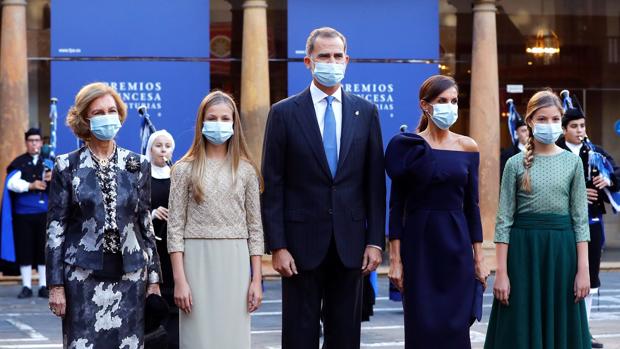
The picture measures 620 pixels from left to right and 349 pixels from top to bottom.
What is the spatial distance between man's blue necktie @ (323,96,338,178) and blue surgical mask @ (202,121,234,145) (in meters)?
0.51

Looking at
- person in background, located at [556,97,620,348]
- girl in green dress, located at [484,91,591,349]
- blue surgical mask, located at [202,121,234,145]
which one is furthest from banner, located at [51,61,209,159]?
blue surgical mask, located at [202,121,234,145]

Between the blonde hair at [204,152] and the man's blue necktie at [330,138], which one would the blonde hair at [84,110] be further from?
the man's blue necktie at [330,138]

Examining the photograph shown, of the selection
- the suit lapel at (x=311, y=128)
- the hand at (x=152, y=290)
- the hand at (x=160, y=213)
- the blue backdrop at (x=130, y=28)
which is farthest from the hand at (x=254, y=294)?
the blue backdrop at (x=130, y=28)

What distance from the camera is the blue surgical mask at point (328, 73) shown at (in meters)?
7.52

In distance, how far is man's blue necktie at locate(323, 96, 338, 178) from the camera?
24.7 ft

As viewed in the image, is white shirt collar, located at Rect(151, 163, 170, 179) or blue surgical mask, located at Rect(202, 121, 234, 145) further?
white shirt collar, located at Rect(151, 163, 170, 179)

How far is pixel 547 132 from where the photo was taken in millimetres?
8391

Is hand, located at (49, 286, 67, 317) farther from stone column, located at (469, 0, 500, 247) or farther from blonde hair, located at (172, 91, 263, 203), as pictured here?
stone column, located at (469, 0, 500, 247)

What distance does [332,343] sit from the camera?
7496 mm

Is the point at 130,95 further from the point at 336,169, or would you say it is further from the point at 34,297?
the point at 336,169

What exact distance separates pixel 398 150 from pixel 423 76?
486 inches

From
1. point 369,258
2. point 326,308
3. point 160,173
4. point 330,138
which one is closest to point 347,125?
point 330,138

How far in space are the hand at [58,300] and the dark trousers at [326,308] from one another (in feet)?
3.89

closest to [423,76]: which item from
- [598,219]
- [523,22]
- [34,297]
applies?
[523,22]
